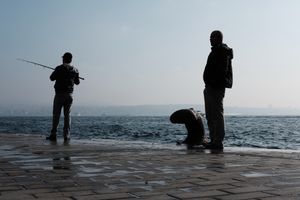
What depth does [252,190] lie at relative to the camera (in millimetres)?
3531

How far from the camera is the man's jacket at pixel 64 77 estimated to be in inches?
407

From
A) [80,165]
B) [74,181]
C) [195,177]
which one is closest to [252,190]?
[195,177]

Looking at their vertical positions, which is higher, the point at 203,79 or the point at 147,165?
the point at 203,79

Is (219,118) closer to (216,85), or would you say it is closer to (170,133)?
(216,85)

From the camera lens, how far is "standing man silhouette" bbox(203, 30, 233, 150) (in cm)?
795

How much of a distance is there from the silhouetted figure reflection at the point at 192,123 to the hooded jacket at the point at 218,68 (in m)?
2.23

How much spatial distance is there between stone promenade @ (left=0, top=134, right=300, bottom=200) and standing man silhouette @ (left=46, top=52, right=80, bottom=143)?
166 inches

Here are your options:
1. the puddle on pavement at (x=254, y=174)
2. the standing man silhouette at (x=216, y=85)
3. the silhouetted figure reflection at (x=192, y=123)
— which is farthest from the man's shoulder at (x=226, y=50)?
the puddle on pavement at (x=254, y=174)

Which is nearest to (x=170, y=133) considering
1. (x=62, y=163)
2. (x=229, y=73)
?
(x=229, y=73)

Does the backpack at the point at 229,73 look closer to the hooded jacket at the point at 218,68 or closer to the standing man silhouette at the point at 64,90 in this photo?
the hooded jacket at the point at 218,68

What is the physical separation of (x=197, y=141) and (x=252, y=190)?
21.6 feet

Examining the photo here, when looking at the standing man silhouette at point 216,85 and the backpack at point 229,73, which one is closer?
the standing man silhouette at point 216,85

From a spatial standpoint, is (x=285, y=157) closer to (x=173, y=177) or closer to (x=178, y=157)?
(x=178, y=157)

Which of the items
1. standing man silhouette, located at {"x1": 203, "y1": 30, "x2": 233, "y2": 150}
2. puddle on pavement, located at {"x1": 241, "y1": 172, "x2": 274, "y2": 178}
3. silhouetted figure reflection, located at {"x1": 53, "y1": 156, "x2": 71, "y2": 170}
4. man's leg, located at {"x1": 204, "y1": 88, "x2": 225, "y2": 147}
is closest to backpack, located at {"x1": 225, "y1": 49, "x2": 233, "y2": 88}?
standing man silhouette, located at {"x1": 203, "y1": 30, "x2": 233, "y2": 150}
